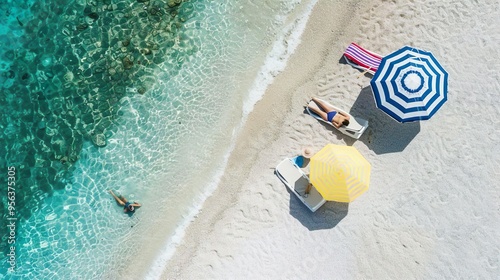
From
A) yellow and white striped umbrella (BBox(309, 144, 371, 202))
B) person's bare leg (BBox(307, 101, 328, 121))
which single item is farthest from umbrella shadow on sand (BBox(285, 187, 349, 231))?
person's bare leg (BBox(307, 101, 328, 121))

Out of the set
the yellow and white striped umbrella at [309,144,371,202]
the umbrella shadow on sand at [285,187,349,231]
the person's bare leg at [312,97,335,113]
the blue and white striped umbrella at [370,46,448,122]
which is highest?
the blue and white striped umbrella at [370,46,448,122]

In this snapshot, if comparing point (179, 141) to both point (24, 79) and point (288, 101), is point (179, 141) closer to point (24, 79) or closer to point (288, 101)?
point (288, 101)

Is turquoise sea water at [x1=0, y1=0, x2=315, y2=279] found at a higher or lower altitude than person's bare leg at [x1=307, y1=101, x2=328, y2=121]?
lower

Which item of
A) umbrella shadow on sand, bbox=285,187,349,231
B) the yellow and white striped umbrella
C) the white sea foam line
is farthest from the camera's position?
the white sea foam line

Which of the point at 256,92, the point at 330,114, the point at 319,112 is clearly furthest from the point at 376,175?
the point at 256,92

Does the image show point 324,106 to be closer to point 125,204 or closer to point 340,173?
point 340,173

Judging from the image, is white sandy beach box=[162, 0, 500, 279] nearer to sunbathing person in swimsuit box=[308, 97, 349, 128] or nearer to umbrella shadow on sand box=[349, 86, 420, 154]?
umbrella shadow on sand box=[349, 86, 420, 154]

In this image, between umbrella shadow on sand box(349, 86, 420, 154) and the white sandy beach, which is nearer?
the white sandy beach

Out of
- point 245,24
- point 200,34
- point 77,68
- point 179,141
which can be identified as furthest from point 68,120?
point 245,24

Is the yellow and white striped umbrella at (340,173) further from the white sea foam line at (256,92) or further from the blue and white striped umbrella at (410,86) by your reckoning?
the white sea foam line at (256,92)
